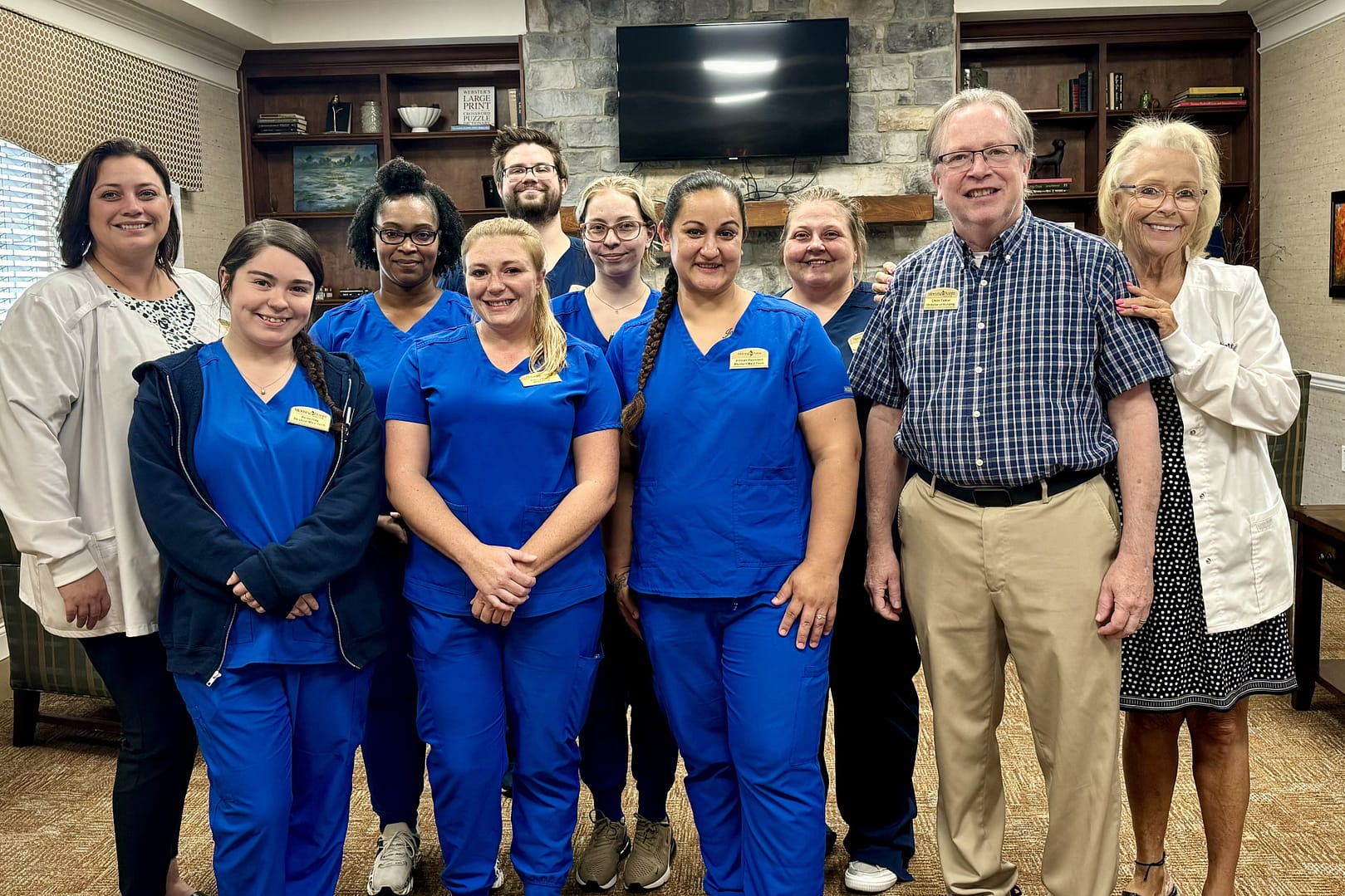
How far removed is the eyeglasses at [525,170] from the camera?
2.89 metres

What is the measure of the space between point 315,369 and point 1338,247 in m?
5.17

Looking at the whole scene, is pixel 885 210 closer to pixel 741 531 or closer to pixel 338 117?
pixel 338 117

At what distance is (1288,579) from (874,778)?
931mm

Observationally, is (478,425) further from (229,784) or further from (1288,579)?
(1288,579)

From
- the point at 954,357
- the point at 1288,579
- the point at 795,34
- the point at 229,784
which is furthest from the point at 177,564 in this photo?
the point at 795,34

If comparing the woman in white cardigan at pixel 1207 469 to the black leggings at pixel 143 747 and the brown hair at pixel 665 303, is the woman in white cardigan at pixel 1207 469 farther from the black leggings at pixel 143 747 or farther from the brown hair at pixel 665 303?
the black leggings at pixel 143 747

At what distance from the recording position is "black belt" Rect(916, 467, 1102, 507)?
1835 mm

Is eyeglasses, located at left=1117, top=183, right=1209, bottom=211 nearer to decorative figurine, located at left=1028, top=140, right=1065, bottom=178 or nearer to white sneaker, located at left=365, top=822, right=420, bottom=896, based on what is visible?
white sneaker, located at left=365, top=822, right=420, bottom=896

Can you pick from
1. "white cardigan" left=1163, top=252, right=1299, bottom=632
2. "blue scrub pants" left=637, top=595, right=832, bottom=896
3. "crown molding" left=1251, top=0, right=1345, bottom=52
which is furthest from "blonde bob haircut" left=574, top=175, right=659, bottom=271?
"crown molding" left=1251, top=0, right=1345, bottom=52

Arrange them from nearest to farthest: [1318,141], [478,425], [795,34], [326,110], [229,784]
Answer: [229,784]
[478,425]
[1318,141]
[795,34]
[326,110]

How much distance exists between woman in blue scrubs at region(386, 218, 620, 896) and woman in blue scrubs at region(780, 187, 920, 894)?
61 centimetres

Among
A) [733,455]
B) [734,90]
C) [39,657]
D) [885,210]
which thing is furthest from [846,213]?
[734,90]

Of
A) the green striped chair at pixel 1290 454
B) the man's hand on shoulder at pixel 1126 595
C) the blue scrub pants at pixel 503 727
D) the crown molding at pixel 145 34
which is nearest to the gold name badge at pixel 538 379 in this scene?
the blue scrub pants at pixel 503 727

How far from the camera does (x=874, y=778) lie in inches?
92.0
